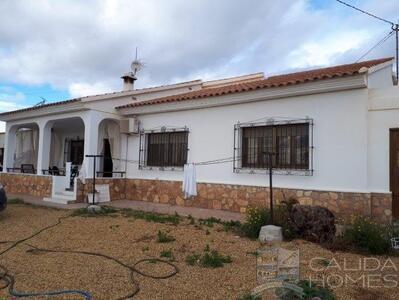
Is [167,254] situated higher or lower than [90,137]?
lower

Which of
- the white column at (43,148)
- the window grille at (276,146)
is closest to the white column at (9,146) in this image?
the white column at (43,148)

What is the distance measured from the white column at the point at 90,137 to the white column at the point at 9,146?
5959 mm

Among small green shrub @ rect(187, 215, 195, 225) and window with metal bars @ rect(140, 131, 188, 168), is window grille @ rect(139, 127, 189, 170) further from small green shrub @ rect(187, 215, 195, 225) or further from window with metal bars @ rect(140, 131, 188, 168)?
small green shrub @ rect(187, 215, 195, 225)

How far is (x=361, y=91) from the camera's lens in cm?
809

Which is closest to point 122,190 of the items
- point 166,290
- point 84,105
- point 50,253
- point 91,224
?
point 84,105

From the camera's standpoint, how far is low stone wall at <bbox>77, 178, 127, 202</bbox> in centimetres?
1175

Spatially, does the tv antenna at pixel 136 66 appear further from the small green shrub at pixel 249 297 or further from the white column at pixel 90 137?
the small green shrub at pixel 249 297

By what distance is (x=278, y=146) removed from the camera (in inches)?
370

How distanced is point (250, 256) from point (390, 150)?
4.45m

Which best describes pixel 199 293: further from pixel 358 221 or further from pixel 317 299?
pixel 358 221

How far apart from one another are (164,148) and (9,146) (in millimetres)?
8379

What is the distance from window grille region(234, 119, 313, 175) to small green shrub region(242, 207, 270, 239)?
223cm

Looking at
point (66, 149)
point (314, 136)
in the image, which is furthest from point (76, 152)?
point (314, 136)

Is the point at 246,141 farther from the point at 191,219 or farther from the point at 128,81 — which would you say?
the point at 128,81
